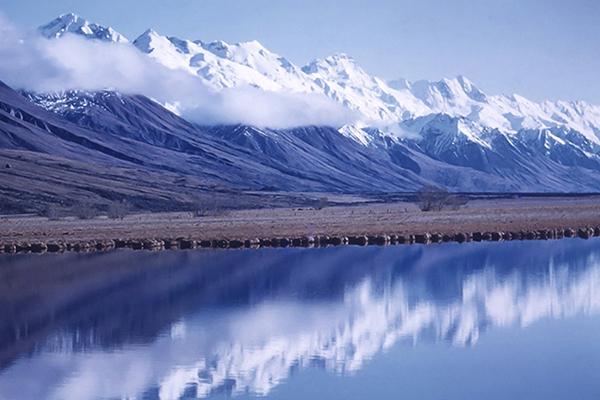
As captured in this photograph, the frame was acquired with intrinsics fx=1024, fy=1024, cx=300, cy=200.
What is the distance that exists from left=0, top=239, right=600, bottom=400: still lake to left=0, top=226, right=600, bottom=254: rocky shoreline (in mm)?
11396

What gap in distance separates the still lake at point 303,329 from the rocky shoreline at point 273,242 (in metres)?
11.4

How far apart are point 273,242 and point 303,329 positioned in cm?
3745

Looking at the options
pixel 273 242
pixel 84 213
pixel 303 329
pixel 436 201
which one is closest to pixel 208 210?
pixel 84 213

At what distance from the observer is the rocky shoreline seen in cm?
6600

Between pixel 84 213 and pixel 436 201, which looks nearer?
pixel 84 213

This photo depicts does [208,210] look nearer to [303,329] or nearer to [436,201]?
[436,201]

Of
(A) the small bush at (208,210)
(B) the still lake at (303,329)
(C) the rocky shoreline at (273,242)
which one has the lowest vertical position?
(B) the still lake at (303,329)

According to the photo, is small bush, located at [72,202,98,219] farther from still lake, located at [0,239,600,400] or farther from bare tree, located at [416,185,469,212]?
still lake, located at [0,239,600,400]

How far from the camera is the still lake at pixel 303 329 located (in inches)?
894

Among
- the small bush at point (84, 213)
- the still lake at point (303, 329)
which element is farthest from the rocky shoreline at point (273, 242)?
the small bush at point (84, 213)

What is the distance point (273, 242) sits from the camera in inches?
2675

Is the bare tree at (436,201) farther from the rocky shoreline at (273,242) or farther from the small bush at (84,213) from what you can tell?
the rocky shoreline at (273,242)

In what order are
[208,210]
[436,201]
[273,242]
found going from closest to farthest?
[273,242] → [436,201] → [208,210]

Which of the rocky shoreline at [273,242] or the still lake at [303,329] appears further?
the rocky shoreline at [273,242]
